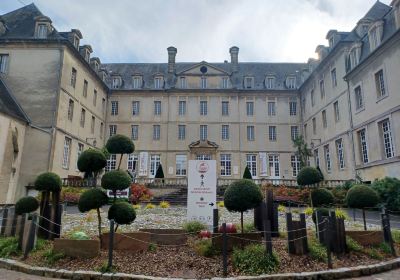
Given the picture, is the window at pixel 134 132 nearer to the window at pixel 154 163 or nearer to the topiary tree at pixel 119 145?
the window at pixel 154 163

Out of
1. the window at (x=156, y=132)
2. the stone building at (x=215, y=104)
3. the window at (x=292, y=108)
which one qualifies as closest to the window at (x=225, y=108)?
the stone building at (x=215, y=104)

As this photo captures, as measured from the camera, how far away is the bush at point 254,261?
540 centimetres

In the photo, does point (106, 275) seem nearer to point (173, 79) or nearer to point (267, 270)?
point (267, 270)

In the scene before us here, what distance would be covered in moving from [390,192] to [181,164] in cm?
1799

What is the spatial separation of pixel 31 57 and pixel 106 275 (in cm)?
2031

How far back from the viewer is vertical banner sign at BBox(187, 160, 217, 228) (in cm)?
906

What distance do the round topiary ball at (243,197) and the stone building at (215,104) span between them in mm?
11814

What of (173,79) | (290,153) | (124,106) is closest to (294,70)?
(290,153)

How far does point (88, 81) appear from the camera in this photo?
25.0m

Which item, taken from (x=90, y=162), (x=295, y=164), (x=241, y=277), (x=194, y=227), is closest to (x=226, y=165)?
(x=295, y=164)

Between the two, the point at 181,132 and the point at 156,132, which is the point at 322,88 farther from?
the point at 156,132

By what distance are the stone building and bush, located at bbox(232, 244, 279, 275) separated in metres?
12.6

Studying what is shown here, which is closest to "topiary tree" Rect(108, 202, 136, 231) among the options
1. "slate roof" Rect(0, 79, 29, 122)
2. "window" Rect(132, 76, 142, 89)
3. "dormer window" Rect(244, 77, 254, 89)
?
"slate roof" Rect(0, 79, 29, 122)

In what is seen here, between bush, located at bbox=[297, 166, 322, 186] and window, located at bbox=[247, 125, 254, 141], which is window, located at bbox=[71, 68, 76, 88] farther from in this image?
bush, located at bbox=[297, 166, 322, 186]
